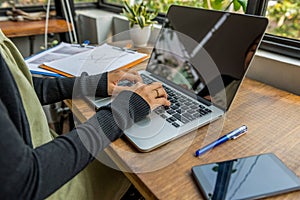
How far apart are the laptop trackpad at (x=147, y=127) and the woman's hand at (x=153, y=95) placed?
1.2 inches

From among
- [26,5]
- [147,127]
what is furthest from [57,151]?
[26,5]

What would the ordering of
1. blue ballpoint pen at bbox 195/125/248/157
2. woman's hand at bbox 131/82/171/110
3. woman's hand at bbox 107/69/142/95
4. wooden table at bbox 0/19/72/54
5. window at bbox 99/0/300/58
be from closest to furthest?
blue ballpoint pen at bbox 195/125/248/157, woman's hand at bbox 131/82/171/110, woman's hand at bbox 107/69/142/95, window at bbox 99/0/300/58, wooden table at bbox 0/19/72/54

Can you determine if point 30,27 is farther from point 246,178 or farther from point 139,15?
point 246,178

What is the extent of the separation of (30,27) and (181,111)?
3.95 feet

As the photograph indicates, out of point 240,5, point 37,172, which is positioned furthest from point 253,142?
point 240,5

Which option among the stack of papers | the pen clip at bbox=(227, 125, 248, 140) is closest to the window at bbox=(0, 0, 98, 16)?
the stack of papers

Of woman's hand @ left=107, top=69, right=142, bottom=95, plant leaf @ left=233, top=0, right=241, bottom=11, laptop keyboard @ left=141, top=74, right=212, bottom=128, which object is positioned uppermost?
plant leaf @ left=233, top=0, right=241, bottom=11

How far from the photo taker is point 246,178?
465 mm

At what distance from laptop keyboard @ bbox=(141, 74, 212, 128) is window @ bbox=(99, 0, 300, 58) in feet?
1.47

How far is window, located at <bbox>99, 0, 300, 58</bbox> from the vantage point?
923 millimetres

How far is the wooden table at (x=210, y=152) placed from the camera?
1.56ft

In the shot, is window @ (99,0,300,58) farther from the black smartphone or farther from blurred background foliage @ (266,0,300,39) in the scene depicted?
the black smartphone

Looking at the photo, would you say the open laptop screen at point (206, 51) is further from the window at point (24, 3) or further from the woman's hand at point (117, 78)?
the window at point (24, 3)

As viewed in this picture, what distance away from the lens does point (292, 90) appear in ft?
2.78
